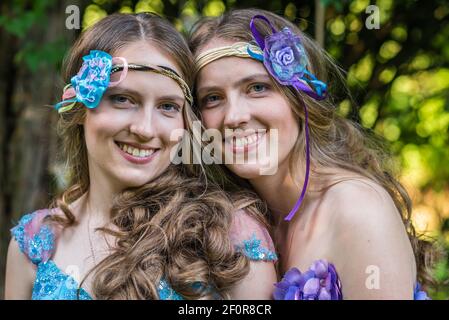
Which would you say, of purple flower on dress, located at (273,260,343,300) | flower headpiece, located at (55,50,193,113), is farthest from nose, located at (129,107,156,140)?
purple flower on dress, located at (273,260,343,300)

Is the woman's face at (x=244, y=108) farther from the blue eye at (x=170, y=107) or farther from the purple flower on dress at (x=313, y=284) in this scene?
the purple flower on dress at (x=313, y=284)

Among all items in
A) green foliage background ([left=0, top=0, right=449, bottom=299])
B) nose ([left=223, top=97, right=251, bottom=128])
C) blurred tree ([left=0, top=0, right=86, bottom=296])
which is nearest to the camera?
nose ([left=223, top=97, right=251, bottom=128])

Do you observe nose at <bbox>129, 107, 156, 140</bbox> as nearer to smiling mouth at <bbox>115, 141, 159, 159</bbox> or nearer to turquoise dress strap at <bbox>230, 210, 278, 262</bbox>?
smiling mouth at <bbox>115, 141, 159, 159</bbox>

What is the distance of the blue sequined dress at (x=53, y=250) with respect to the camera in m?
2.88

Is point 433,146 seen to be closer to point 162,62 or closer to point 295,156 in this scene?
point 295,156

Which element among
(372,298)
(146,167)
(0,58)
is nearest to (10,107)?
(0,58)

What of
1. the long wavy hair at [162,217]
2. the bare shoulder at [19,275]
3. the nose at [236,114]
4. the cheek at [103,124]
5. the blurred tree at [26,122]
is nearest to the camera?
the long wavy hair at [162,217]

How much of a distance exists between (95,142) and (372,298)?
1343mm

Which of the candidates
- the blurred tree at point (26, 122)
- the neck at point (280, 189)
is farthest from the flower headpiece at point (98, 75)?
the blurred tree at point (26, 122)

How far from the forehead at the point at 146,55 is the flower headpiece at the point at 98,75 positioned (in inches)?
1.1

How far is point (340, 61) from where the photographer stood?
4.95 metres

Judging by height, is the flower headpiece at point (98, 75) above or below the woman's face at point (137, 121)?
above

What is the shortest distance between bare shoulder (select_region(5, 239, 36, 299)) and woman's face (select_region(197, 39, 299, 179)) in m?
1.07

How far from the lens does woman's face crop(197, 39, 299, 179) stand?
310 centimetres
